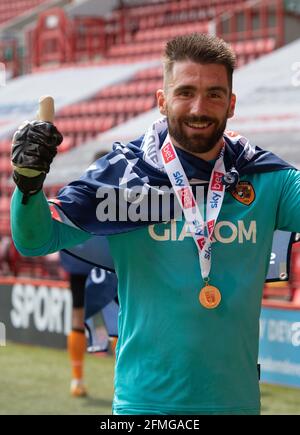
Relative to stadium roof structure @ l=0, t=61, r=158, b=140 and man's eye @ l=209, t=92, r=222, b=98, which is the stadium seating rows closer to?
stadium roof structure @ l=0, t=61, r=158, b=140

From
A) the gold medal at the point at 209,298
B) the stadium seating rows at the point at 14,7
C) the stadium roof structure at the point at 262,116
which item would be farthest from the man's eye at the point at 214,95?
the stadium seating rows at the point at 14,7

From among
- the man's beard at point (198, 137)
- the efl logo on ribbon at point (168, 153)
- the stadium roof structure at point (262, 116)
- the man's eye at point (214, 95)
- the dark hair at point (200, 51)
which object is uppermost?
the dark hair at point (200, 51)

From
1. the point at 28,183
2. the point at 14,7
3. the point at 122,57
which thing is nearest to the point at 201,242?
the point at 28,183

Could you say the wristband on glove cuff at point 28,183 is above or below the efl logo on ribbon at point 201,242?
above

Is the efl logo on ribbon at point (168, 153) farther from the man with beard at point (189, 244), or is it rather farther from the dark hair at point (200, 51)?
the dark hair at point (200, 51)

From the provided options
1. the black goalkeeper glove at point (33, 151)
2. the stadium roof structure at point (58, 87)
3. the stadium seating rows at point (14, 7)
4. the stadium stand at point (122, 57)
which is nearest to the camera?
the black goalkeeper glove at point (33, 151)

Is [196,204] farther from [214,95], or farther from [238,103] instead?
[238,103]

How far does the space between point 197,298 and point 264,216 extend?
0.30 meters

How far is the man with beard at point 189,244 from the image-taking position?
2543mm

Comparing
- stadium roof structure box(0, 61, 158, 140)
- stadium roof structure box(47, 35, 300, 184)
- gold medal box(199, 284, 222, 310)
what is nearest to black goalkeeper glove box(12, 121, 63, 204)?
gold medal box(199, 284, 222, 310)

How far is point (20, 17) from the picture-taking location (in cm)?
2159

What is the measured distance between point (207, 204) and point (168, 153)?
0.17 metres

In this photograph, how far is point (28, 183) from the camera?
93.9 inches

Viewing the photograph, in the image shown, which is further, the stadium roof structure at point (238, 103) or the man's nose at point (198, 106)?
the stadium roof structure at point (238, 103)
